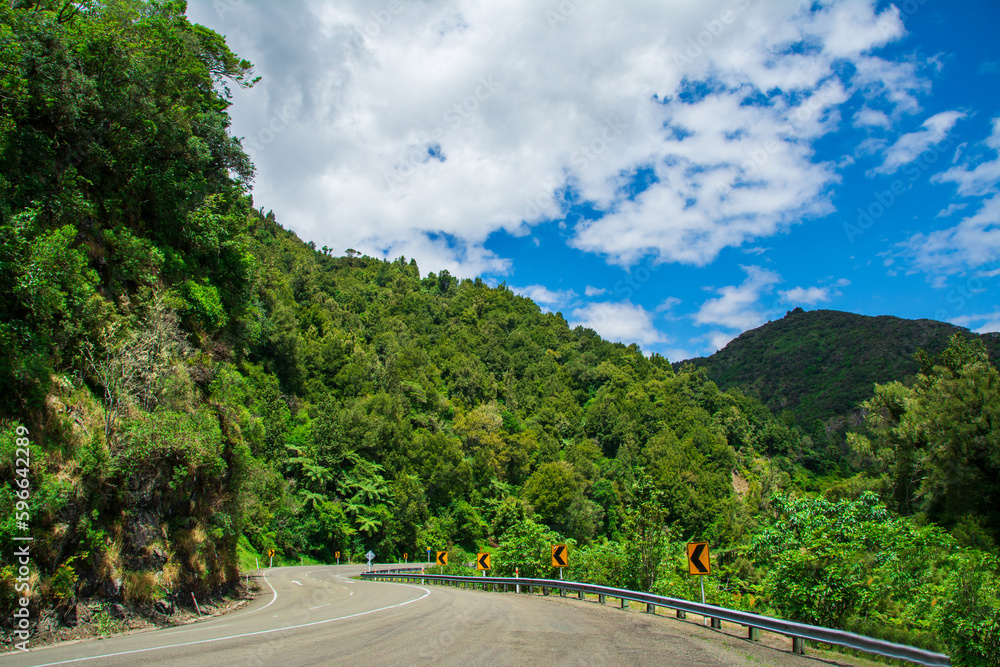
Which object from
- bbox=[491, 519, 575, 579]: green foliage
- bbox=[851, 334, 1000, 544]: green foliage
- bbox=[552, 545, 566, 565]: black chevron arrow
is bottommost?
bbox=[491, 519, 575, 579]: green foliage

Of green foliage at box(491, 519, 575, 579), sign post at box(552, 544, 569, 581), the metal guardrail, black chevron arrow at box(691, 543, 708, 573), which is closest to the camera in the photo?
the metal guardrail

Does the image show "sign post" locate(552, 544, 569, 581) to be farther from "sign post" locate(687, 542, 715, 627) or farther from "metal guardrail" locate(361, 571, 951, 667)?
"sign post" locate(687, 542, 715, 627)


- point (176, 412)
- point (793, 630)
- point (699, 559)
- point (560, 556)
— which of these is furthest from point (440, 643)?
point (176, 412)

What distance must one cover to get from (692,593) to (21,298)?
19.1m

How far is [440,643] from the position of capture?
775 cm

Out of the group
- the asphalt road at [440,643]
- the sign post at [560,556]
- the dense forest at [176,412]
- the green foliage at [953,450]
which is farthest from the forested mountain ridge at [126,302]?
the green foliage at [953,450]

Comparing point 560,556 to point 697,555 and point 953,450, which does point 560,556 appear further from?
point 953,450

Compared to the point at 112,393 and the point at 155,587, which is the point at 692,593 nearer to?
the point at 155,587

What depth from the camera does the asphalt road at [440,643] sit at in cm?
665

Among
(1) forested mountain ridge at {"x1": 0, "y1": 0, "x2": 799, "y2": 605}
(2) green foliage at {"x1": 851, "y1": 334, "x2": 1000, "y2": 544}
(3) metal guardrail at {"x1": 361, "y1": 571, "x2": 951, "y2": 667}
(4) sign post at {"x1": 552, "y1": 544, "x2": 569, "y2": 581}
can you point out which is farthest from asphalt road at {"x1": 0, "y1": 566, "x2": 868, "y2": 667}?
(2) green foliage at {"x1": 851, "y1": 334, "x2": 1000, "y2": 544}

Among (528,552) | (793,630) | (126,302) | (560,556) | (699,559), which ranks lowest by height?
(528,552)

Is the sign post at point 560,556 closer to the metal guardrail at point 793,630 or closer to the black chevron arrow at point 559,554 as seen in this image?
the black chevron arrow at point 559,554

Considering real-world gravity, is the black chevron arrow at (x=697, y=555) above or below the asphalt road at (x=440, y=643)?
above

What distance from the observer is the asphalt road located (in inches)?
262
